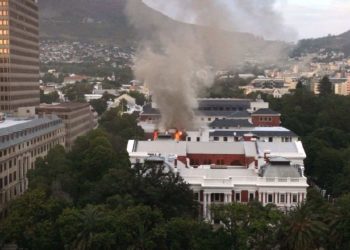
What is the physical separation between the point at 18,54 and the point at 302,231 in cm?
8982

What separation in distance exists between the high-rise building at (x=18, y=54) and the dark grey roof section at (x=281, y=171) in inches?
2671

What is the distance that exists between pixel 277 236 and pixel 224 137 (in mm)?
45950

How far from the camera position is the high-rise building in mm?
121188

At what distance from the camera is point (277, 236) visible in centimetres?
4869

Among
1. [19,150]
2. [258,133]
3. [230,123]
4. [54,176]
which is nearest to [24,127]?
[19,150]

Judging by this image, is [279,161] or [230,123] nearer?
[279,161]

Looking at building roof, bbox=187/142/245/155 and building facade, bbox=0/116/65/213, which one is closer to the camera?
building facade, bbox=0/116/65/213

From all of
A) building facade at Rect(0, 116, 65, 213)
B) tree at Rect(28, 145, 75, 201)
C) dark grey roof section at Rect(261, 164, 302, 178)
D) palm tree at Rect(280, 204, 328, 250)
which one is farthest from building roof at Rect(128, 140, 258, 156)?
palm tree at Rect(280, 204, 328, 250)

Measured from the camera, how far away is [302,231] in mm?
47375

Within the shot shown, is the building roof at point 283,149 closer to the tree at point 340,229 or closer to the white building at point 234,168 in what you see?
the white building at point 234,168

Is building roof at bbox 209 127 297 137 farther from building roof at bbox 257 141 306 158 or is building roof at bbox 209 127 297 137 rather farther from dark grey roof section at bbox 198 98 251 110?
dark grey roof section at bbox 198 98 251 110

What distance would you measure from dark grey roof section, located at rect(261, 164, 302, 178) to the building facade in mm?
26101

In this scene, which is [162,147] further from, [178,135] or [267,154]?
[267,154]

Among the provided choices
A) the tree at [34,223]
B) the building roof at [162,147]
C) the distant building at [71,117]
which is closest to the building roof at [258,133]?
the building roof at [162,147]
